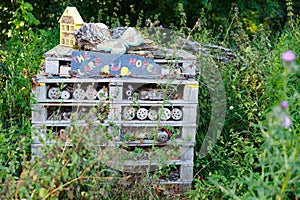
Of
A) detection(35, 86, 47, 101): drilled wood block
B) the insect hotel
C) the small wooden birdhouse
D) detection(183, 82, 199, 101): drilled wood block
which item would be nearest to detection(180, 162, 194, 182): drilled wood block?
the insect hotel

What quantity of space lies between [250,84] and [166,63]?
0.86 metres

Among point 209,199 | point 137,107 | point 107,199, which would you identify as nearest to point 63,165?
point 107,199

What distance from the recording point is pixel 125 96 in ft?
10.4

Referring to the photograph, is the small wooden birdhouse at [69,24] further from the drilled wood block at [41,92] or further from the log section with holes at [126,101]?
the drilled wood block at [41,92]

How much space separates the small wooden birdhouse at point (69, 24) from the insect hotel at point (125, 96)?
0.54 feet

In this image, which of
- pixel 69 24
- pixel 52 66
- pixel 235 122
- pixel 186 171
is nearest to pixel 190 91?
pixel 186 171

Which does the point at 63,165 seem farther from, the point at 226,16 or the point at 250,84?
the point at 226,16

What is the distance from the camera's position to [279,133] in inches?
77.4

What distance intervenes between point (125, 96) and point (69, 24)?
2.49ft

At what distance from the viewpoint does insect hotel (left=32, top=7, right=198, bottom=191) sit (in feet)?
9.98

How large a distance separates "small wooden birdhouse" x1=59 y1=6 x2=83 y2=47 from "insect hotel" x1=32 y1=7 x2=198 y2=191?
164 millimetres

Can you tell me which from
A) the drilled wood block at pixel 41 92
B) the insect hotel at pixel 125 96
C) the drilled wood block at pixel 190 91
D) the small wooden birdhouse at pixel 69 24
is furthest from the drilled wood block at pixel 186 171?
the small wooden birdhouse at pixel 69 24

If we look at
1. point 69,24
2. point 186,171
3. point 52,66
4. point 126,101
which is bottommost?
point 186,171

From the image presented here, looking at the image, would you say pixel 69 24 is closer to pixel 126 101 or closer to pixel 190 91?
pixel 126 101
